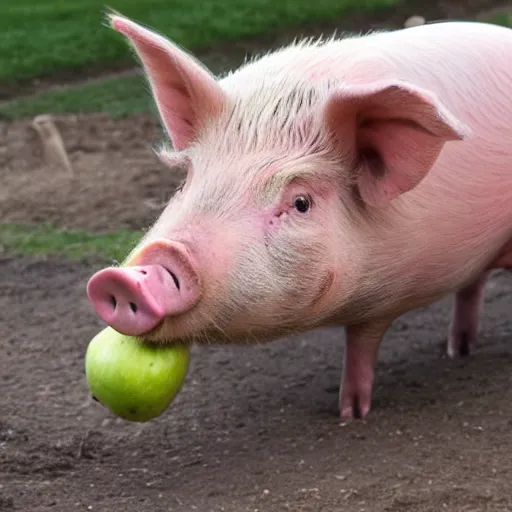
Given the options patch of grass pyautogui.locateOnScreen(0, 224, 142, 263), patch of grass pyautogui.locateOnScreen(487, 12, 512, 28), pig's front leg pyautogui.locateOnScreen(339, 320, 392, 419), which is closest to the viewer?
pig's front leg pyautogui.locateOnScreen(339, 320, 392, 419)

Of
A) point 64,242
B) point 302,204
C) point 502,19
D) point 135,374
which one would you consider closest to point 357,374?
point 302,204

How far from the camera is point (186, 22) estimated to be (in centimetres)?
1009

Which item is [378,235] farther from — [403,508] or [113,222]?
[113,222]

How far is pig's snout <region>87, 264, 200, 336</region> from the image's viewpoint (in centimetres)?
270

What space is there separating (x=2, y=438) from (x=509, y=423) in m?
1.71

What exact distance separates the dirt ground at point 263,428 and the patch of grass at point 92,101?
3.57 meters

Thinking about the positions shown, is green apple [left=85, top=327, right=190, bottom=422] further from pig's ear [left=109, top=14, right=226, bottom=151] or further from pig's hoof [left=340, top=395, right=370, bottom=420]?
pig's hoof [left=340, top=395, right=370, bottom=420]

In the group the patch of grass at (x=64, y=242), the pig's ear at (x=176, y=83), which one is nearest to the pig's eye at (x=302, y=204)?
the pig's ear at (x=176, y=83)

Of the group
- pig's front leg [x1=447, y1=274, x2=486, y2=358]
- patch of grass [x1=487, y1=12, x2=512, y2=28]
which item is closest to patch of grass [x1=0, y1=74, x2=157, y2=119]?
patch of grass [x1=487, y1=12, x2=512, y2=28]

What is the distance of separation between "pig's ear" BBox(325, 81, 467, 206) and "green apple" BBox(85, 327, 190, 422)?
2.42ft

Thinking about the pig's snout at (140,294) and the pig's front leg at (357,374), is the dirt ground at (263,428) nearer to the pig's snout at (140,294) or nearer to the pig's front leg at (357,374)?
the pig's front leg at (357,374)

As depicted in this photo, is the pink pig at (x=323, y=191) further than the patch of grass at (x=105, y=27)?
No

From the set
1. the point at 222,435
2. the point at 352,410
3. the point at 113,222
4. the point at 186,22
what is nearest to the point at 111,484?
the point at 222,435

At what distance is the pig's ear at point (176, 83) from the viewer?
10.7ft
